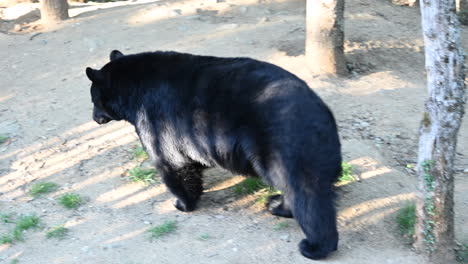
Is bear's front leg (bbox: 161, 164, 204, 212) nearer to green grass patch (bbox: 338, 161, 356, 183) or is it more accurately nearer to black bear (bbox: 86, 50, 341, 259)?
black bear (bbox: 86, 50, 341, 259)

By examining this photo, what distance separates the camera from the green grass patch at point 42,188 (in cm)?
584

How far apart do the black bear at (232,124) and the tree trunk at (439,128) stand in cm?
72

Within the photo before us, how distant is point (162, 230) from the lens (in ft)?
16.7

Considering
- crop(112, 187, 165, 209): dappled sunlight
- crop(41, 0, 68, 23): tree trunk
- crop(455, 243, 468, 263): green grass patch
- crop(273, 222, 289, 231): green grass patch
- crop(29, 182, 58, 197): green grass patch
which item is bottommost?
crop(455, 243, 468, 263): green grass patch

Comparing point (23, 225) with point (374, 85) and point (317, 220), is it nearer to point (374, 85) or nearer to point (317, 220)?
point (317, 220)

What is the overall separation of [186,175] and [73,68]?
4.18 metres

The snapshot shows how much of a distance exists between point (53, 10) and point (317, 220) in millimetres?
8139

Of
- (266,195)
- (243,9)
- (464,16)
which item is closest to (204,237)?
(266,195)

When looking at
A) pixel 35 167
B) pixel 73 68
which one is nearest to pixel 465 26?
pixel 73 68

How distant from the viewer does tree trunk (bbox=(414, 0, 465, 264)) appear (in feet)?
13.1

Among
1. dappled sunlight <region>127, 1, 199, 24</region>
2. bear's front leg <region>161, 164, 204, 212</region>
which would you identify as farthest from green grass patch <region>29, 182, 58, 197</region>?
dappled sunlight <region>127, 1, 199, 24</region>

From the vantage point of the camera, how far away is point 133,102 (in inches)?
215

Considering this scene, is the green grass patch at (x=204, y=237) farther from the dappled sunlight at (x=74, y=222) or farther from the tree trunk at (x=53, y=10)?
the tree trunk at (x=53, y=10)

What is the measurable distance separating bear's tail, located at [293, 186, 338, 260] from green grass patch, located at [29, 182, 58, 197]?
288 cm
